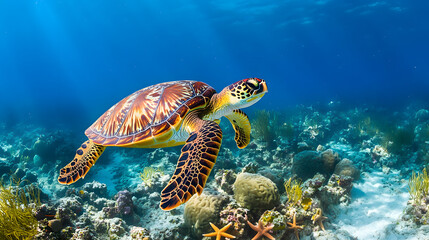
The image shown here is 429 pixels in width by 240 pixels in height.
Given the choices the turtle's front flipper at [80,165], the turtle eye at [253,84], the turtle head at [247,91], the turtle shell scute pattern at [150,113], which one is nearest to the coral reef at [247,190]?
the turtle's front flipper at [80,165]

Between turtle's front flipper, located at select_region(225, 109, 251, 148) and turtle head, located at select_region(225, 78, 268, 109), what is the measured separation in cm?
94

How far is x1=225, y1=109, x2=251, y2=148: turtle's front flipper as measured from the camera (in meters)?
3.95

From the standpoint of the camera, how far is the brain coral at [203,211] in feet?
10.8

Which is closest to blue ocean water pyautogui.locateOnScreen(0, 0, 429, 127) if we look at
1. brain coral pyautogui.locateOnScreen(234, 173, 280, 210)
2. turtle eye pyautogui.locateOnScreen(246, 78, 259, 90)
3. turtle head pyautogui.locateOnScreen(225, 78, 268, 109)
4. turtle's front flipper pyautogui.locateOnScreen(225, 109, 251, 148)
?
turtle's front flipper pyautogui.locateOnScreen(225, 109, 251, 148)

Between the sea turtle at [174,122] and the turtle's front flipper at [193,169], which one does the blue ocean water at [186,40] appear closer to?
the sea turtle at [174,122]

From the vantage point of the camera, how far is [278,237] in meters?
3.10

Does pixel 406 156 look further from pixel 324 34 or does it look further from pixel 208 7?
pixel 324 34

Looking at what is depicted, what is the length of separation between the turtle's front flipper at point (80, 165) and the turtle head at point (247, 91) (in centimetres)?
252

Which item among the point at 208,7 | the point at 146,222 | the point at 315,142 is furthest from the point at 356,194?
the point at 208,7

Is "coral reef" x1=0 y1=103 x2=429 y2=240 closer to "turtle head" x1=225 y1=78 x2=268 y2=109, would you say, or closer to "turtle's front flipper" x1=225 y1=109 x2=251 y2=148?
"turtle's front flipper" x1=225 y1=109 x2=251 y2=148

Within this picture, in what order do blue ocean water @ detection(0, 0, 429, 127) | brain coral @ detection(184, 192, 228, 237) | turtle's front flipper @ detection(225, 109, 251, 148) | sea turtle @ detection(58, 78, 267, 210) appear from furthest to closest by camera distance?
blue ocean water @ detection(0, 0, 429, 127)
turtle's front flipper @ detection(225, 109, 251, 148)
brain coral @ detection(184, 192, 228, 237)
sea turtle @ detection(58, 78, 267, 210)

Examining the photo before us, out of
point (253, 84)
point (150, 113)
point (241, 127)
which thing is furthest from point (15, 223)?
point (241, 127)

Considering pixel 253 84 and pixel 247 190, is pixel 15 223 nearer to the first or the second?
pixel 247 190

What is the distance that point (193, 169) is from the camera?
2.21 metres
